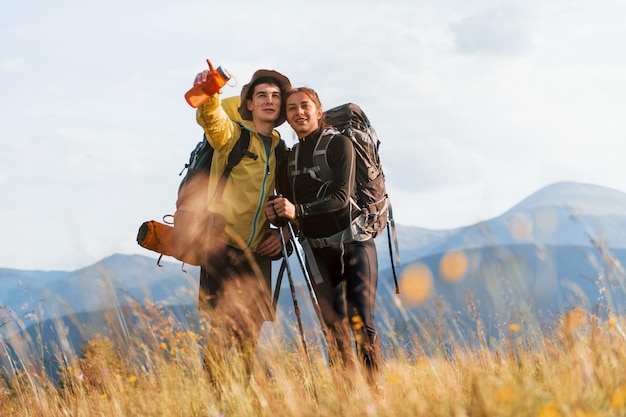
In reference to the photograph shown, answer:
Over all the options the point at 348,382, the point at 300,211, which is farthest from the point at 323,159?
the point at 348,382

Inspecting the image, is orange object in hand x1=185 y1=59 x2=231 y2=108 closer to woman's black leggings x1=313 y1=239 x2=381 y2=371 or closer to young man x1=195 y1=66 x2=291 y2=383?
young man x1=195 y1=66 x2=291 y2=383

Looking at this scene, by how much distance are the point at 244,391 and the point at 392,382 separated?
96 cm

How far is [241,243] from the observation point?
4715mm

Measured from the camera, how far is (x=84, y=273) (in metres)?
4.61

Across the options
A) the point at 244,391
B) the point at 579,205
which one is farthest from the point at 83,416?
the point at 579,205

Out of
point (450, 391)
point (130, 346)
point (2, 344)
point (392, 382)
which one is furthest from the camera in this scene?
point (2, 344)

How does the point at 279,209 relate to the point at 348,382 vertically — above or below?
above

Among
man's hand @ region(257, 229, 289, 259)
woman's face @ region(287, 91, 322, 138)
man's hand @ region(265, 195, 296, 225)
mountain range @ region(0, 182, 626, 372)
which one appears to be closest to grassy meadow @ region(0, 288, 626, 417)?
mountain range @ region(0, 182, 626, 372)

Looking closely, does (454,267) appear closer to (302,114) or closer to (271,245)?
(271,245)

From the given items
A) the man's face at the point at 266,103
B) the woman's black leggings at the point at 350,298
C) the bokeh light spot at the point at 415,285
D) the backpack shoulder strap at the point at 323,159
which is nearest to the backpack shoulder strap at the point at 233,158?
the man's face at the point at 266,103

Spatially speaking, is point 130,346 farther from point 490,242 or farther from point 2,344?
point 490,242

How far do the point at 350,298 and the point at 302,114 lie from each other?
1242 millimetres

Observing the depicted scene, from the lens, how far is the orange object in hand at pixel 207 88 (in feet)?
14.3

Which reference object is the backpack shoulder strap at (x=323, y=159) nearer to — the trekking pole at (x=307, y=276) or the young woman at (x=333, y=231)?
the young woman at (x=333, y=231)
